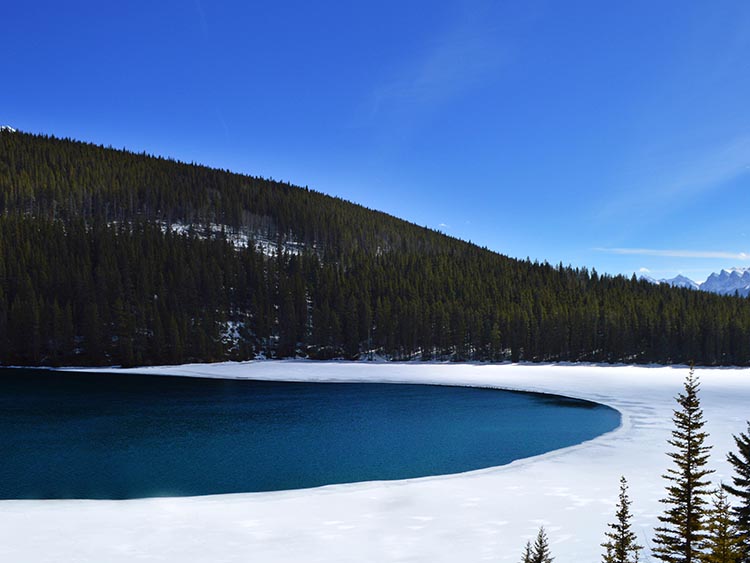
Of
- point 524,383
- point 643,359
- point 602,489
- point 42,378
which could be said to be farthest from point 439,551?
point 643,359

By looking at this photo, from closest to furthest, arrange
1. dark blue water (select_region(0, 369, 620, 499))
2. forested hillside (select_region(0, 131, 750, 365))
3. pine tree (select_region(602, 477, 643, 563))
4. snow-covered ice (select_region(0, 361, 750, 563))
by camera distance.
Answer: pine tree (select_region(602, 477, 643, 563)), snow-covered ice (select_region(0, 361, 750, 563)), dark blue water (select_region(0, 369, 620, 499)), forested hillside (select_region(0, 131, 750, 365))

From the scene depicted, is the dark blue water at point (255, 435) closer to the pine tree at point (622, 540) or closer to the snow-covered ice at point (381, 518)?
the snow-covered ice at point (381, 518)

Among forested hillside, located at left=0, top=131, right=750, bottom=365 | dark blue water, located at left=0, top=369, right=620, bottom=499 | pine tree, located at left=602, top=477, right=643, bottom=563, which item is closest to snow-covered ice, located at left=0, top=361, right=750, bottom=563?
pine tree, located at left=602, top=477, right=643, bottom=563

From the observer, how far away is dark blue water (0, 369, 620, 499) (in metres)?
Answer: 29.6

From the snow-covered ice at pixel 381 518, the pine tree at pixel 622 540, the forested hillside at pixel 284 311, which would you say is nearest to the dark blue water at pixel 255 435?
the snow-covered ice at pixel 381 518

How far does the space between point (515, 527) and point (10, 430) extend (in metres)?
45.2

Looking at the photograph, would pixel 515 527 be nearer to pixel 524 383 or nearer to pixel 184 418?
pixel 184 418

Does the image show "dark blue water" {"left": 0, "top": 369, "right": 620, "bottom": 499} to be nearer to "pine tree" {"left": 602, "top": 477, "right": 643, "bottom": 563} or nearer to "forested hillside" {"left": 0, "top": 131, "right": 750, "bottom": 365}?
"pine tree" {"left": 602, "top": 477, "right": 643, "bottom": 563}

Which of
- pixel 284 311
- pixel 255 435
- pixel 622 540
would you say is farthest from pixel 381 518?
pixel 284 311

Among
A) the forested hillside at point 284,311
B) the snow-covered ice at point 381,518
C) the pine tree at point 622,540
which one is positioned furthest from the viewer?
the forested hillside at point 284,311

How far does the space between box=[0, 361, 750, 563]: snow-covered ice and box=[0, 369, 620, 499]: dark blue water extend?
3.65 metres

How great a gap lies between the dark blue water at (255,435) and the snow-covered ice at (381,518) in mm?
3654

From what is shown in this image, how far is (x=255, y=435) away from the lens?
42.1 m

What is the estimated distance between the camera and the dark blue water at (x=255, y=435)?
Result: 2961 centimetres
